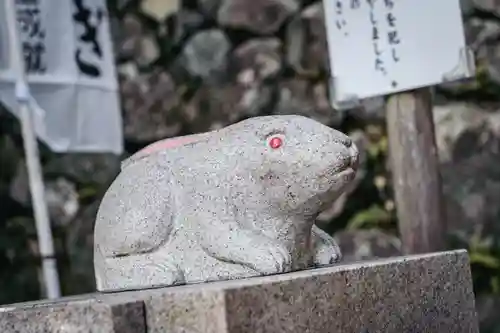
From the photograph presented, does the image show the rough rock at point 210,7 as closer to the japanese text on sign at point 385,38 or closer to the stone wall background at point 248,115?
the stone wall background at point 248,115

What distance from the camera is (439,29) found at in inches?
88.4

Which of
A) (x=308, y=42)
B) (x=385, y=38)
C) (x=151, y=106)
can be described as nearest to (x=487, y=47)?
(x=308, y=42)

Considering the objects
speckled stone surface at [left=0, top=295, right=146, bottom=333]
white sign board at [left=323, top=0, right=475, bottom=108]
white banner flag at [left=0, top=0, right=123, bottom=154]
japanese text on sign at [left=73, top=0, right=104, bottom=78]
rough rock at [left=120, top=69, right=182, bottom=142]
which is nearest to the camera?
speckled stone surface at [left=0, top=295, right=146, bottom=333]

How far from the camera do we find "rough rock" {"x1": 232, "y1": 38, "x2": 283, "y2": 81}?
127 inches

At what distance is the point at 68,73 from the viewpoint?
2635mm

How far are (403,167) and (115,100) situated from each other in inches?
36.4

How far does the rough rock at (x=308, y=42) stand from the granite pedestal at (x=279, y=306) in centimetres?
167

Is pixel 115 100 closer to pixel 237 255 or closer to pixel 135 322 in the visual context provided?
pixel 237 255

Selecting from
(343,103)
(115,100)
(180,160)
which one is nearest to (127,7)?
(115,100)

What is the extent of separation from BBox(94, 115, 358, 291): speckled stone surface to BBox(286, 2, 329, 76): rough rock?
1.66 meters

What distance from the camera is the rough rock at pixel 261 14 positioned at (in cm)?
324

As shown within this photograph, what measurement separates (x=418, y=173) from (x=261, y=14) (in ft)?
3.67

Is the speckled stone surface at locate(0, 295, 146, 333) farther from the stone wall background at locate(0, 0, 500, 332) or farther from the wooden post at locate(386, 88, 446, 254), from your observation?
the stone wall background at locate(0, 0, 500, 332)

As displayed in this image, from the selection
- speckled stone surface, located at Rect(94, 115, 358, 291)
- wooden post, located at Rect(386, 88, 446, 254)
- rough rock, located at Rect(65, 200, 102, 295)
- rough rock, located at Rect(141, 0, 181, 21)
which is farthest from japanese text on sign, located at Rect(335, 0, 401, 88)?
rough rock, located at Rect(65, 200, 102, 295)
